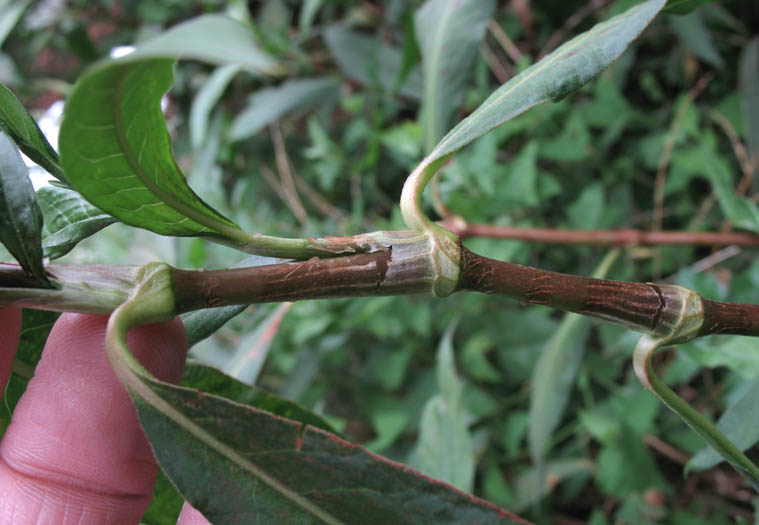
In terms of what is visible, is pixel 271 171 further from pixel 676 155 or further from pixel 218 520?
pixel 218 520

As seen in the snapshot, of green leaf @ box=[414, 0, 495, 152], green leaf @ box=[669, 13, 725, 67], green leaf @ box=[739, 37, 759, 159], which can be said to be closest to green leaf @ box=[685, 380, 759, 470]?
green leaf @ box=[414, 0, 495, 152]

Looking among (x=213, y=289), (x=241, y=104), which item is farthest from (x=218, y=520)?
(x=241, y=104)

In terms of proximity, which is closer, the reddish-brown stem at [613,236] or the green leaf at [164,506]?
the green leaf at [164,506]

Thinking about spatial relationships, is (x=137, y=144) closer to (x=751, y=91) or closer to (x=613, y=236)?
(x=613, y=236)

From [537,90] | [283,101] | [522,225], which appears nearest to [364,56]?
[283,101]

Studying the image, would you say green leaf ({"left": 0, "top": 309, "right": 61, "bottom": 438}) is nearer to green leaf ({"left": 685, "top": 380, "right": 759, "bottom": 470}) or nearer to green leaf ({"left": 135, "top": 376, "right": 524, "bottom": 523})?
green leaf ({"left": 135, "top": 376, "right": 524, "bottom": 523})

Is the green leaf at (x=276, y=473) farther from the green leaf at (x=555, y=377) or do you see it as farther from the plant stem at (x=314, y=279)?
the green leaf at (x=555, y=377)

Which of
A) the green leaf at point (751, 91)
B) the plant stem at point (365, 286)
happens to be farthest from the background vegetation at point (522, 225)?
the plant stem at point (365, 286)
